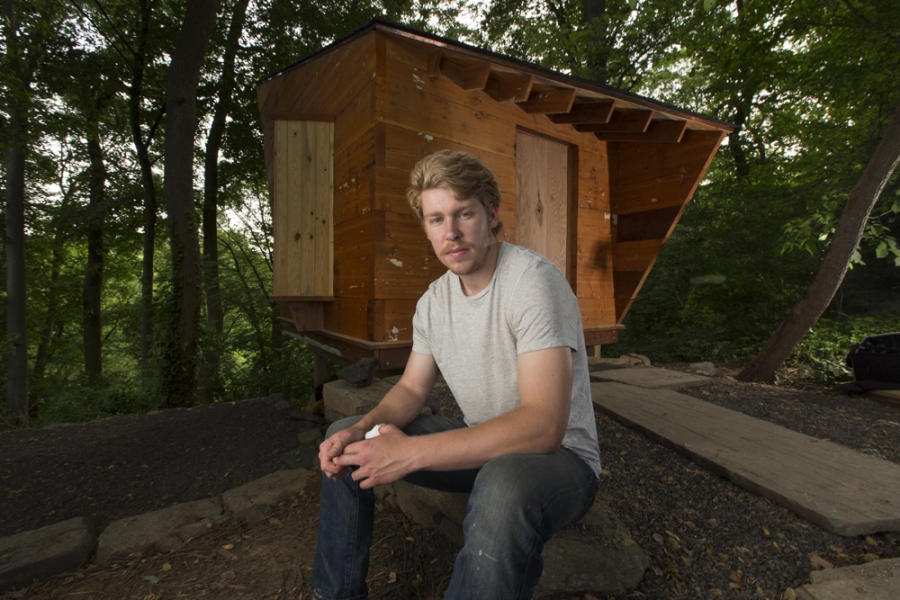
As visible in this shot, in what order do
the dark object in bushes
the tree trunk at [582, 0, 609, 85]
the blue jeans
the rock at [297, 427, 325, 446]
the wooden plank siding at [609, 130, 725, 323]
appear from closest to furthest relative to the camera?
the blue jeans → the rock at [297, 427, 325, 446] → the dark object in bushes → the wooden plank siding at [609, 130, 725, 323] → the tree trunk at [582, 0, 609, 85]

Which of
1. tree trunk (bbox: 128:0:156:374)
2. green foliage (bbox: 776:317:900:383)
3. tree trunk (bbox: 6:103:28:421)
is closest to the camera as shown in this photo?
green foliage (bbox: 776:317:900:383)

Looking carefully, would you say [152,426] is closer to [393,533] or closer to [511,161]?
[393,533]

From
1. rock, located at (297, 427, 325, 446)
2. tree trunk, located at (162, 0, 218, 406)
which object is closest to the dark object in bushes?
rock, located at (297, 427, 325, 446)

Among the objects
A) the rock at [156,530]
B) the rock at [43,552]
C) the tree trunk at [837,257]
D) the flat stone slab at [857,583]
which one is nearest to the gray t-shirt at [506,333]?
the flat stone slab at [857,583]

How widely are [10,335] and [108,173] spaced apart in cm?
432

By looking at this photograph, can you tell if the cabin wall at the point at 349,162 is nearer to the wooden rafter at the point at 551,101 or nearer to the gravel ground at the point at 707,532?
the wooden rafter at the point at 551,101

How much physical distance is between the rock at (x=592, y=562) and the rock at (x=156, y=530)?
190cm

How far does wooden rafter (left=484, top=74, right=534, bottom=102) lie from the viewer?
3775 mm

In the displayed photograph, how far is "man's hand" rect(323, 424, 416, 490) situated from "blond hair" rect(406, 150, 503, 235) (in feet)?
2.75

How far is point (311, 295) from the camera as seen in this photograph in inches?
179

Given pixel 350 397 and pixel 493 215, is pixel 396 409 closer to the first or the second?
pixel 493 215

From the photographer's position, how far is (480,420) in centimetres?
169

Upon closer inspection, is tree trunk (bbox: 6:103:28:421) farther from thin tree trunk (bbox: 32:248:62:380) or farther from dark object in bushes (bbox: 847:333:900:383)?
dark object in bushes (bbox: 847:333:900:383)

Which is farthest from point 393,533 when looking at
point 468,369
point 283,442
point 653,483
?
point 283,442
